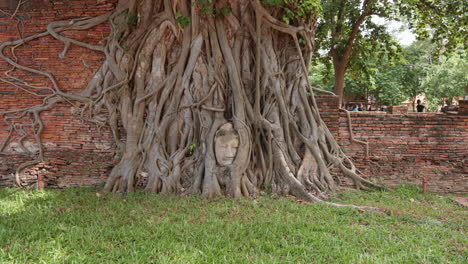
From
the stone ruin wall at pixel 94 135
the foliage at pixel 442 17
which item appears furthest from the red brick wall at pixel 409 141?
the foliage at pixel 442 17

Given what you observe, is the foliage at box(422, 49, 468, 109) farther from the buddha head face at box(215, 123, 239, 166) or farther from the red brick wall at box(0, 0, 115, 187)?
the red brick wall at box(0, 0, 115, 187)

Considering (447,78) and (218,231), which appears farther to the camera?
(447,78)

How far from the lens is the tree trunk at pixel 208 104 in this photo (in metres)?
4.65

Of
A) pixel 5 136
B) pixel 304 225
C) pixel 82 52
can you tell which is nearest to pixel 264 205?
pixel 304 225

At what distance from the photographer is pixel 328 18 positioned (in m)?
8.43

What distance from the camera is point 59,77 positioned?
5.47m

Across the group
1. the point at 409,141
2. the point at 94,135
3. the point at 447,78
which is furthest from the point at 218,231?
the point at 447,78

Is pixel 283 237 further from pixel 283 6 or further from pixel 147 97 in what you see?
pixel 283 6

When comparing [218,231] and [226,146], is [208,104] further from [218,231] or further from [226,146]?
[218,231]

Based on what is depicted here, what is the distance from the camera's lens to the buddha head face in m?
4.60

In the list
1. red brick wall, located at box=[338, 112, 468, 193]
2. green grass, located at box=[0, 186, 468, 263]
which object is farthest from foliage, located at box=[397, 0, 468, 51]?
green grass, located at box=[0, 186, 468, 263]

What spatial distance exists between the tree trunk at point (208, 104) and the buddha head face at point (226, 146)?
0.01 meters

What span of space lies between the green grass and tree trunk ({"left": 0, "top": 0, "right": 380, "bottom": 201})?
1.67 ft

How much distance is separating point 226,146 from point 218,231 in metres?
1.65
